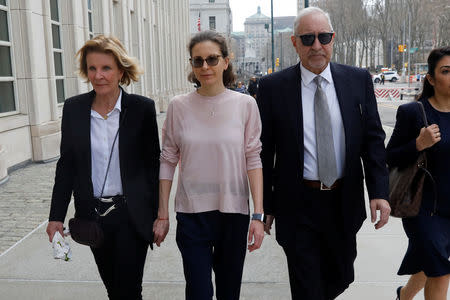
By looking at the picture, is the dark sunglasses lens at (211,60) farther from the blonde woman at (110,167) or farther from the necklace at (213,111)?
the blonde woman at (110,167)

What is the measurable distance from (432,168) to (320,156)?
0.84 m

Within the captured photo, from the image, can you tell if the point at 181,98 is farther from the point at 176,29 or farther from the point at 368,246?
the point at 176,29

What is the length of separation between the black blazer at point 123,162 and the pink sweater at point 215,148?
185 millimetres

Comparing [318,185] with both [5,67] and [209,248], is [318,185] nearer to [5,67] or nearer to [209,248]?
[209,248]

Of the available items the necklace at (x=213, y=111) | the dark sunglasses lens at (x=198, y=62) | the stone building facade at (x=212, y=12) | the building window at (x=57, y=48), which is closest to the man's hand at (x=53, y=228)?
the necklace at (x=213, y=111)

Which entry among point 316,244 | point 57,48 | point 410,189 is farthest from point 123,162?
Result: point 57,48

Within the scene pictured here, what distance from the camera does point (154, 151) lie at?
3020 mm

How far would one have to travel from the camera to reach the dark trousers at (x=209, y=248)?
110 inches

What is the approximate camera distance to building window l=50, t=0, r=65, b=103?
12883 millimetres

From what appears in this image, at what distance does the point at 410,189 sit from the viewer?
3.20m

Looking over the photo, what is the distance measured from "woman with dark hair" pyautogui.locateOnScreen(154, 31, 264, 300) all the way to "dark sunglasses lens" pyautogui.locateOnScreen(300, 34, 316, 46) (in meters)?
0.46

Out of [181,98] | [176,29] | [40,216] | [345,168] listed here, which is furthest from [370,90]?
[176,29]

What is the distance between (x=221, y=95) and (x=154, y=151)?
53 cm

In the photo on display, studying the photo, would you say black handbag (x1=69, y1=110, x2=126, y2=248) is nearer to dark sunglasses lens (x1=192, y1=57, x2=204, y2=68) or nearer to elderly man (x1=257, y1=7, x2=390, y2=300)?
dark sunglasses lens (x1=192, y1=57, x2=204, y2=68)
